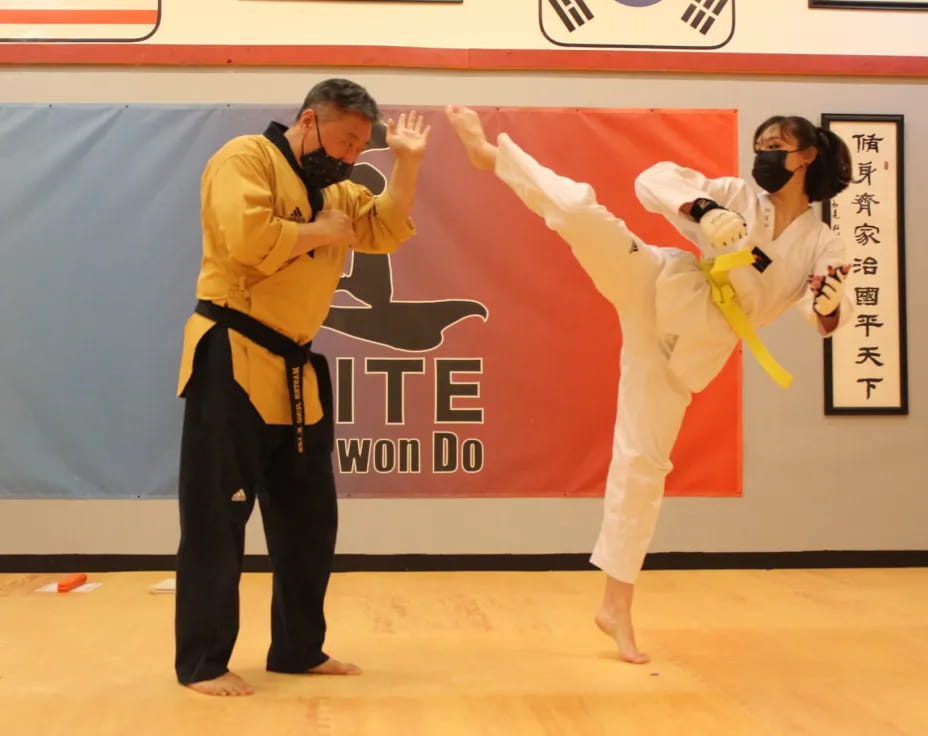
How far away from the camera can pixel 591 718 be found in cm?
195

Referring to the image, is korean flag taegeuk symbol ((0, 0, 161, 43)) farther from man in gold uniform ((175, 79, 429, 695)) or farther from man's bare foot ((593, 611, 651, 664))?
man's bare foot ((593, 611, 651, 664))

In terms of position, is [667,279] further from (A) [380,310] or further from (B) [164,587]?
(B) [164,587]

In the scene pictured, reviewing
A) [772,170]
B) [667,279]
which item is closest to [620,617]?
[667,279]

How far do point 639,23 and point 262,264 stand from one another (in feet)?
8.51

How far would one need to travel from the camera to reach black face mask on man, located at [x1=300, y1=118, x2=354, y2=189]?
2.24 metres

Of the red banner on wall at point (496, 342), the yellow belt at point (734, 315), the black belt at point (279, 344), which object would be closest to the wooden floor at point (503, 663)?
the red banner on wall at point (496, 342)

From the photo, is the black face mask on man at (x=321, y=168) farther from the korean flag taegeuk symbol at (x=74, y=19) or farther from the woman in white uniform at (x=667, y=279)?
the korean flag taegeuk symbol at (x=74, y=19)

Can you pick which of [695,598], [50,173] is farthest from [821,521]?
[50,173]

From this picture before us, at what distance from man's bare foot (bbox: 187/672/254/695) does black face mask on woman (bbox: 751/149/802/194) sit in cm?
179

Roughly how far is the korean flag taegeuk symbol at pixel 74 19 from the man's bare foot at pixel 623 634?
119 inches

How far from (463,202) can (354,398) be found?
0.94 meters

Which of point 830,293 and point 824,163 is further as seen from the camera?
point 824,163

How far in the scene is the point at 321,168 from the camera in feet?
7.39

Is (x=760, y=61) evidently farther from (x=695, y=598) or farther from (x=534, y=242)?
(x=695, y=598)
